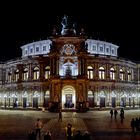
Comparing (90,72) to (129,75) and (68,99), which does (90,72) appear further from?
(129,75)

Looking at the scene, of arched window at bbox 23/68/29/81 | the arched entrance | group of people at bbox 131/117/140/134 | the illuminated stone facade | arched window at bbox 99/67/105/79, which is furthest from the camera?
arched window at bbox 23/68/29/81

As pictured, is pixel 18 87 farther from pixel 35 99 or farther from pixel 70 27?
pixel 70 27

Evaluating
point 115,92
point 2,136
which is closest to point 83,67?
point 115,92

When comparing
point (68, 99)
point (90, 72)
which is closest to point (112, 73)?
point (90, 72)

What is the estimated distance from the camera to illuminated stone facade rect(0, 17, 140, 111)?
70.7m

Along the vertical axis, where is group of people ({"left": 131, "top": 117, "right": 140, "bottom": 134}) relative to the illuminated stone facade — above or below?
below

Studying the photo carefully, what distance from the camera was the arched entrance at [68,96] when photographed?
71562mm

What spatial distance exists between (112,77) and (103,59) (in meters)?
5.70

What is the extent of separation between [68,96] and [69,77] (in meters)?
4.80

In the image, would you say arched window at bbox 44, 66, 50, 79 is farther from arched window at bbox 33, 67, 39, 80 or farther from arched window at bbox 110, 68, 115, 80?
arched window at bbox 110, 68, 115, 80

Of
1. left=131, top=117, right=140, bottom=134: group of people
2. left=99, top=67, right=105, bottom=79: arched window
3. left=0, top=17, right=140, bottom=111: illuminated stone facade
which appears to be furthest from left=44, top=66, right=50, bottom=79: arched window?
left=131, top=117, right=140, bottom=134: group of people

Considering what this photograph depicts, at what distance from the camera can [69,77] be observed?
70.2 metres

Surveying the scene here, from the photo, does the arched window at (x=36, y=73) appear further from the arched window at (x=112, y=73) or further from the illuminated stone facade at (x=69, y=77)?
the arched window at (x=112, y=73)

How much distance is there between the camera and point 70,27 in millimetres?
77125
